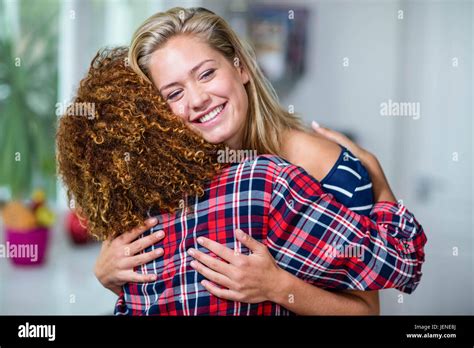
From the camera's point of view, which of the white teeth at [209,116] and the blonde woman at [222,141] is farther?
the white teeth at [209,116]

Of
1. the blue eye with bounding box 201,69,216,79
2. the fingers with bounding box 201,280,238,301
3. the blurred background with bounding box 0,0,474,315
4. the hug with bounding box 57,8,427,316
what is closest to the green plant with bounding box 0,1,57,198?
the blurred background with bounding box 0,0,474,315

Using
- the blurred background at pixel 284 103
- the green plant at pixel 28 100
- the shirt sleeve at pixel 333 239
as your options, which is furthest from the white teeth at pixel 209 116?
the green plant at pixel 28 100

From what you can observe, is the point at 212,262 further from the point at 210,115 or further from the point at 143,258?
the point at 210,115

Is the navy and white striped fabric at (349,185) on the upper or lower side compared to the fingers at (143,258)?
upper

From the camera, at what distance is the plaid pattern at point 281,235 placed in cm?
103

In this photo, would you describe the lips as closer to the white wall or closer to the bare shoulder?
the bare shoulder

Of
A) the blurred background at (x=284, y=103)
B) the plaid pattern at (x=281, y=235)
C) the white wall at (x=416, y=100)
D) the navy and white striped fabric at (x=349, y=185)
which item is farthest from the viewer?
the white wall at (x=416, y=100)

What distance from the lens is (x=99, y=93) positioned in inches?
41.4

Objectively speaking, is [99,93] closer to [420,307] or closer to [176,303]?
[176,303]

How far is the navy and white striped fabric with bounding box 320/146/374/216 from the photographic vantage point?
45.0 inches

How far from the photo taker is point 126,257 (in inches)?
44.8

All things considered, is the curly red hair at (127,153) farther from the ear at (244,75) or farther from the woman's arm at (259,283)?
the ear at (244,75)
